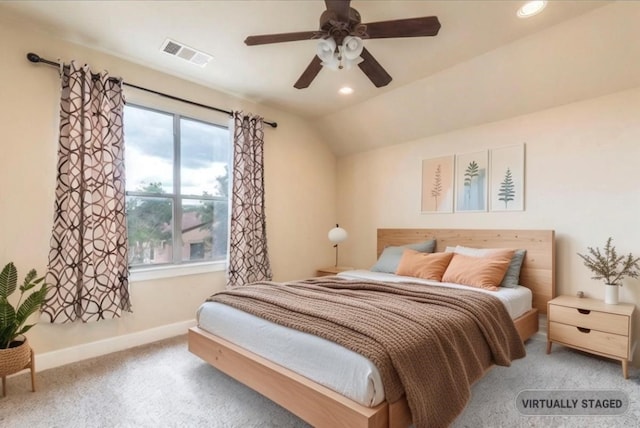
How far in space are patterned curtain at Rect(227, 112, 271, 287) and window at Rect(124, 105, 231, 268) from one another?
0.23 metres

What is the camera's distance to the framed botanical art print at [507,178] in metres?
3.29

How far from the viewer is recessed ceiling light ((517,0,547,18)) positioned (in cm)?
216

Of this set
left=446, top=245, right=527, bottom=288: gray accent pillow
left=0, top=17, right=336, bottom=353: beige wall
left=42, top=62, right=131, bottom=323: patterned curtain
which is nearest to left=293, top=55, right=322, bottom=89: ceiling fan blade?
left=0, top=17, right=336, bottom=353: beige wall

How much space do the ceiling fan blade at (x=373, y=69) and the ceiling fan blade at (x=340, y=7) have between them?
0.38 m

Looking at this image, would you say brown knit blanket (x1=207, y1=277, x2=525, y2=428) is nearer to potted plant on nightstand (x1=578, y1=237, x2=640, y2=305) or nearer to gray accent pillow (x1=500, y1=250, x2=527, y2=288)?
gray accent pillow (x1=500, y1=250, x2=527, y2=288)

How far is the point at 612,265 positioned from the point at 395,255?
191cm

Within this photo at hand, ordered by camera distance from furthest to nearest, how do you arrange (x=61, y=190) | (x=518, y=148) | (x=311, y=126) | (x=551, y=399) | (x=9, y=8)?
1. (x=311, y=126)
2. (x=518, y=148)
3. (x=61, y=190)
4. (x=9, y=8)
5. (x=551, y=399)

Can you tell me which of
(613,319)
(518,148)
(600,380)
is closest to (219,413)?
(600,380)

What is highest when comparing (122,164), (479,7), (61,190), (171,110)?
(479,7)

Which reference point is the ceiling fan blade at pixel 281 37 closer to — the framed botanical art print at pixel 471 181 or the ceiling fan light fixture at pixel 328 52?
the ceiling fan light fixture at pixel 328 52

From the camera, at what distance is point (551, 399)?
209 centimetres

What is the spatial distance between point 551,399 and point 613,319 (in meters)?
0.86

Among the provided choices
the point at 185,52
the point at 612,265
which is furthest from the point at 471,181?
the point at 185,52

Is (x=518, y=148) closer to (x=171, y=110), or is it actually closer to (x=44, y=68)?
(x=171, y=110)
